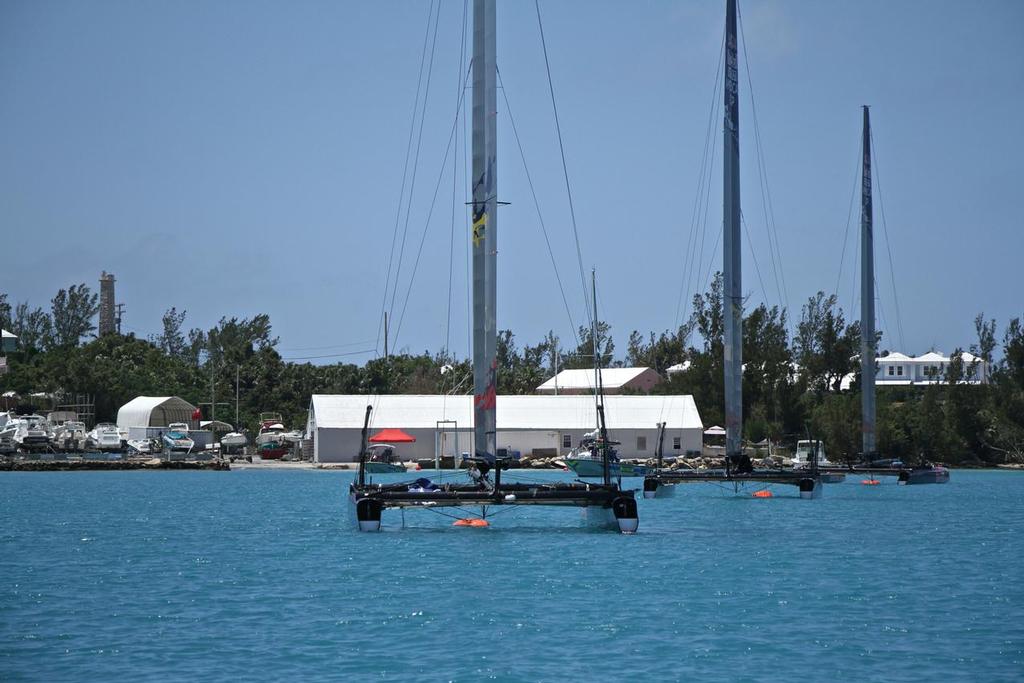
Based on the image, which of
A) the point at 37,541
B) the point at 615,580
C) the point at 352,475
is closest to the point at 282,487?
the point at 352,475

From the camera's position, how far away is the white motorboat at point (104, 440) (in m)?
93.0

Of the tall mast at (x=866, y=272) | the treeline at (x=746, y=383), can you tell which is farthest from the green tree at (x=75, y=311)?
the tall mast at (x=866, y=272)

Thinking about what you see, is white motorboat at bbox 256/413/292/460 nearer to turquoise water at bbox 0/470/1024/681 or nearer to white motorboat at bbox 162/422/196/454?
white motorboat at bbox 162/422/196/454

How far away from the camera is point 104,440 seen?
9362cm

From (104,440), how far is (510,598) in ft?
244

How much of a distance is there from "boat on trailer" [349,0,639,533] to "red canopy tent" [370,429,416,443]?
4503cm

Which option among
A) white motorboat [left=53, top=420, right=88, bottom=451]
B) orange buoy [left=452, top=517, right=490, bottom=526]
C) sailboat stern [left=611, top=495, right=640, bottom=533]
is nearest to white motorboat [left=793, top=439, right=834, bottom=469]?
orange buoy [left=452, top=517, right=490, bottom=526]

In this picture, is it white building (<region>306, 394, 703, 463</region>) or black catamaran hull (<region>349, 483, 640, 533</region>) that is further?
white building (<region>306, 394, 703, 463</region>)

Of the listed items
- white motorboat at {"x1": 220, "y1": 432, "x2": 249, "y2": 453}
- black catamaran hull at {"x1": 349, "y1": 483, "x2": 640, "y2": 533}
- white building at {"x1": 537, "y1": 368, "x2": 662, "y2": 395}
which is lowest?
black catamaran hull at {"x1": 349, "y1": 483, "x2": 640, "y2": 533}

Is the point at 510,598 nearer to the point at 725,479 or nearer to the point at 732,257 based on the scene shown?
the point at 725,479

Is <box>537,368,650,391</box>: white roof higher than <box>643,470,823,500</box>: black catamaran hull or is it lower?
higher

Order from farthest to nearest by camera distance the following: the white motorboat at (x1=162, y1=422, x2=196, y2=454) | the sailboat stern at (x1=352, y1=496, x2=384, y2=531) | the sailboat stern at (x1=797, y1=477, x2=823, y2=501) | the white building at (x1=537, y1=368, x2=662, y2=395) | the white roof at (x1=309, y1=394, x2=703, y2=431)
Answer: the white building at (x1=537, y1=368, x2=662, y2=395)
the white motorboat at (x1=162, y1=422, x2=196, y2=454)
the white roof at (x1=309, y1=394, x2=703, y2=431)
the sailboat stern at (x1=797, y1=477, x2=823, y2=501)
the sailboat stern at (x1=352, y1=496, x2=384, y2=531)

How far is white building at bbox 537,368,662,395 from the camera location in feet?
422

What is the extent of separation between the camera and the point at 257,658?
19.0 metres
